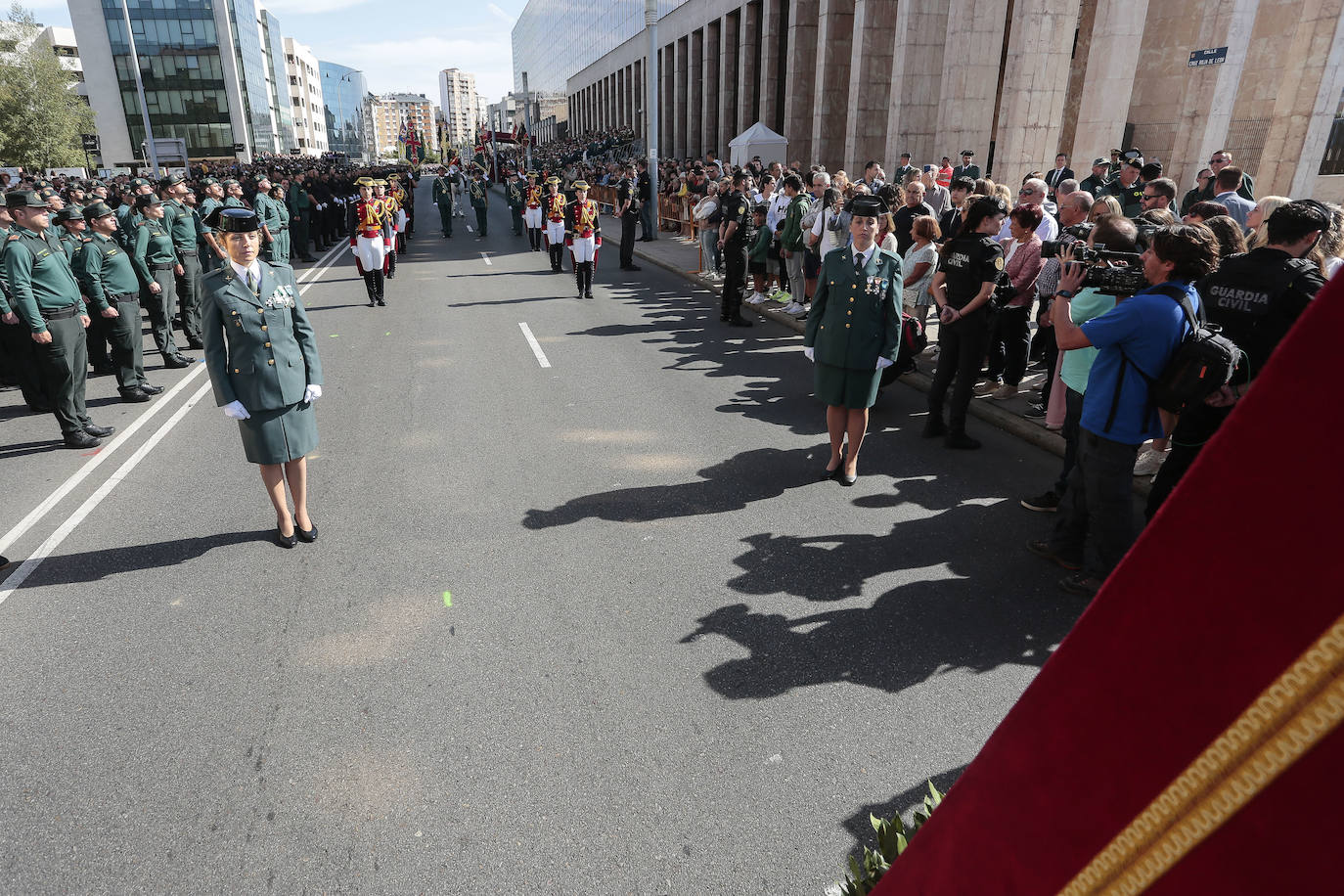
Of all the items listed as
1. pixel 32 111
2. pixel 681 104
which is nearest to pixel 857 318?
pixel 681 104

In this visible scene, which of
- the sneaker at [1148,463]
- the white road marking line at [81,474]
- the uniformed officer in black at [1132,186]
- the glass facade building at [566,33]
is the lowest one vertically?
the white road marking line at [81,474]

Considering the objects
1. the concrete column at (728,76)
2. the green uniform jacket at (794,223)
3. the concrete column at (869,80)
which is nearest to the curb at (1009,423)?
the green uniform jacket at (794,223)

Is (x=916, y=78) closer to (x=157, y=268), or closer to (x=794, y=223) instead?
(x=794, y=223)

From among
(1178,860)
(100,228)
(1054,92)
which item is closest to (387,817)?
(1178,860)

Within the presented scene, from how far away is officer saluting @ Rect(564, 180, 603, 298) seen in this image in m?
14.6

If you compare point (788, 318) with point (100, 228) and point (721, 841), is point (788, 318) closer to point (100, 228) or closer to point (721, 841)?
point (100, 228)

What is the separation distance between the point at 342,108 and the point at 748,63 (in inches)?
6520

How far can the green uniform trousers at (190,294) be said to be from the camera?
35.7 ft

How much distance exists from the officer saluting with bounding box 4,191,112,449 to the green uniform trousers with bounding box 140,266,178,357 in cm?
262

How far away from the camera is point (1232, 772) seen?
68 cm

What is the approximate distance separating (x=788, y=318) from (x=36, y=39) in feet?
228

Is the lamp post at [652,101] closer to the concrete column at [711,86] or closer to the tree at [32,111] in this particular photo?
the concrete column at [711,86]

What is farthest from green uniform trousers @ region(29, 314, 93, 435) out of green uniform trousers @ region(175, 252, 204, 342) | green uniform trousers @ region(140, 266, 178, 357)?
green uniform trousers @ region(175, 252, 204, 342)

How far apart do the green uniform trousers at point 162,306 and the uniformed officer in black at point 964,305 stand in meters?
9.46
